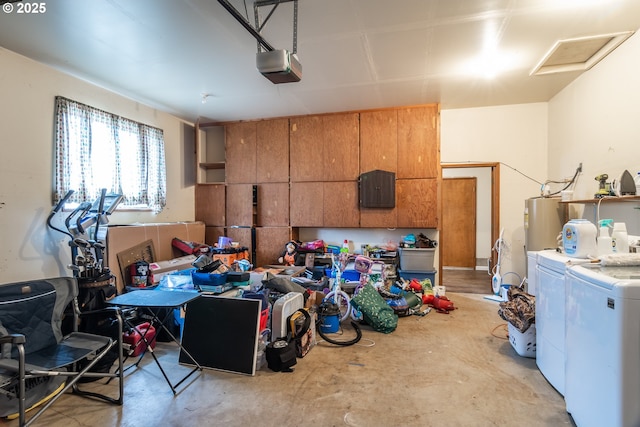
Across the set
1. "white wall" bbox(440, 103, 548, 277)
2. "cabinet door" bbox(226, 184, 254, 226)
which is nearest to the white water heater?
"white wall" bbox(440, 103, 548, 277)

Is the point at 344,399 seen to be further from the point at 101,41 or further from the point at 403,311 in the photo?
the point at 101,41

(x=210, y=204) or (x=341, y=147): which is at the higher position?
(x=341, y=147)

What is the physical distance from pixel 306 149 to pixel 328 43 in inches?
92.0

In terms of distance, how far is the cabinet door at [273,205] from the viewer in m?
5.29

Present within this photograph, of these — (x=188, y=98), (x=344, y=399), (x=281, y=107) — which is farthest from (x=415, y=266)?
(x=188, y=98)

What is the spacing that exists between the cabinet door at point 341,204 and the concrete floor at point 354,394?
92.4 inches

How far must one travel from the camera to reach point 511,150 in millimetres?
4723

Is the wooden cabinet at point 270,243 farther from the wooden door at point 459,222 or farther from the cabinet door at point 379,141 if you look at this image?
the wooden door at point 459,222

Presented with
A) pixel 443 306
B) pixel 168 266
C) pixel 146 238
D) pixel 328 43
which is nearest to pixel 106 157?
pixel 146 238

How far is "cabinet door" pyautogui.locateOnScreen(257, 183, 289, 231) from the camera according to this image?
5285 millimetres

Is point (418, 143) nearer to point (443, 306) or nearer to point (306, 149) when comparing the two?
point (306, 149)

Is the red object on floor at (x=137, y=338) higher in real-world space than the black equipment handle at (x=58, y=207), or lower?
lower

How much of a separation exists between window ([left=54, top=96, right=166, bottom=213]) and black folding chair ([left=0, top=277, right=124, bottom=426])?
173cm

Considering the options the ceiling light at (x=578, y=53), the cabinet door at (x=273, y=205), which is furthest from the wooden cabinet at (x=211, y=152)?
the ceiling light at (x=578, y=53)
